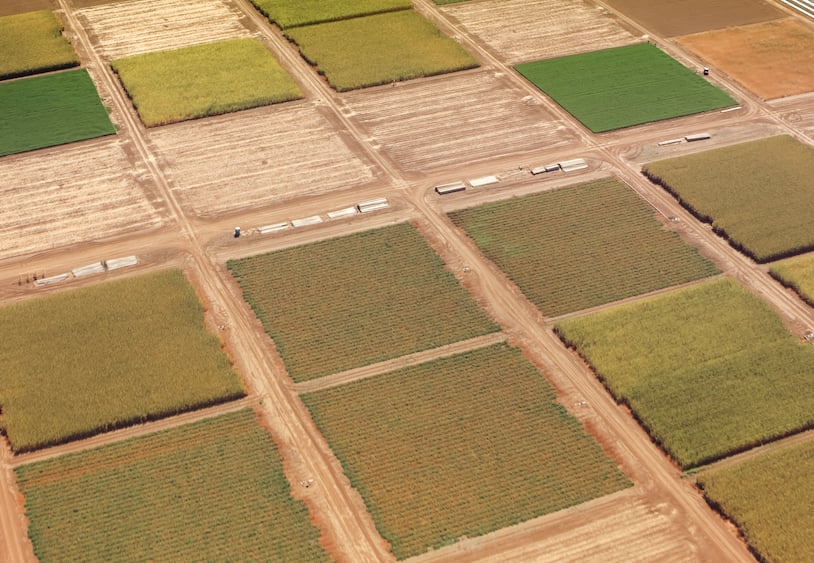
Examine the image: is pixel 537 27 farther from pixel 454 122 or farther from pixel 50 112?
pixel 50 112

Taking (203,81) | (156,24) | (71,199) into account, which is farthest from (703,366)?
(156,24)

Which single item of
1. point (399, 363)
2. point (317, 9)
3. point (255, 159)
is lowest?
point (399, 363)

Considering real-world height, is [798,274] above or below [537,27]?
below

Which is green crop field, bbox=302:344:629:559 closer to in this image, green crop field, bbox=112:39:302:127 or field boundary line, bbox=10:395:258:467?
field boundary line, bbox=10:395:258:467

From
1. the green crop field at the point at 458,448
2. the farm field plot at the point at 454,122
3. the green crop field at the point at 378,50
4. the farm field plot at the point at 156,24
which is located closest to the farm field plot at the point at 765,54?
the farm field plot at the point at 454,122

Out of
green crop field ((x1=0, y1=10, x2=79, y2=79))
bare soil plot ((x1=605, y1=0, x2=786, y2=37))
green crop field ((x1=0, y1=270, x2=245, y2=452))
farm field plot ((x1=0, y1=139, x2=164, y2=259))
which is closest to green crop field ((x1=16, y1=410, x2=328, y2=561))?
green crop field ((x1=0, y1=270, x2=245, y2=452))

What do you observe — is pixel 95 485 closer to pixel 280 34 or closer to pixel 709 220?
pixel 709 220
